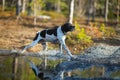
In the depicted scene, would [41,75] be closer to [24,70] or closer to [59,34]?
[24,70]

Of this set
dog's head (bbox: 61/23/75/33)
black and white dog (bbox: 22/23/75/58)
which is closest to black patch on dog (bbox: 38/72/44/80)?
black and white dog (bbox: 22/23/75/58)

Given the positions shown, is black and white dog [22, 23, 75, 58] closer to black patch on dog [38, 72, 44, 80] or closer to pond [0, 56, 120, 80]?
pond [0, 56, 120, 80]

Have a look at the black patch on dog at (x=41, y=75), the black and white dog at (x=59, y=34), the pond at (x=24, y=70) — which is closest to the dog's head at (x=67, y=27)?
the black and white dog at (x=59, y=34)

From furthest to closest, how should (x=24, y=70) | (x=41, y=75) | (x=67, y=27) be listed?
(x=67, y=27), (x=24, y=70), (x=41, y=75)

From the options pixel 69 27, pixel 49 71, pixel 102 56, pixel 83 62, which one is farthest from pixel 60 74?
pixel 102 56

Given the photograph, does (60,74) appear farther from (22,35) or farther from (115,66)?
(22,35)

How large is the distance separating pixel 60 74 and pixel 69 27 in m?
4.52

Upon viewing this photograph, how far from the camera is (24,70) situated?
1397 centimetres

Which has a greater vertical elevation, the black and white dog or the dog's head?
the dog's head

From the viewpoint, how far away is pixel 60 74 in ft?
44.4

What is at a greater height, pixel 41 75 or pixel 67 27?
pixel 67 27

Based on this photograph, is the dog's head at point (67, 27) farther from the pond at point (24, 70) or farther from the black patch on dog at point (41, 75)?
the black patch on dog at point (41, 75)

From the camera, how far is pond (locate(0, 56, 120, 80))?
41.2ft

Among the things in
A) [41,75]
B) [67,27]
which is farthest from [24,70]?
[67,27]
